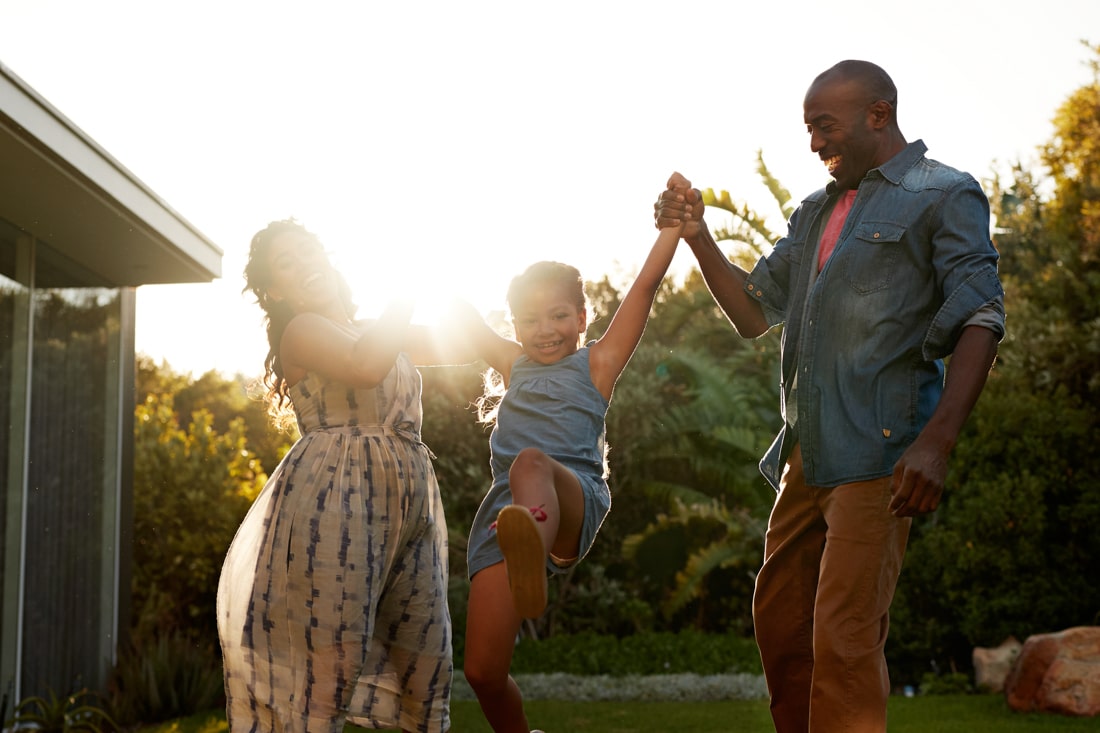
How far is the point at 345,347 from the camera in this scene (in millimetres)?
3771

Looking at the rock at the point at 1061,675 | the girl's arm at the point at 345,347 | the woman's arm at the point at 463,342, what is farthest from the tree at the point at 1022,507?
the girl's arm at the point at 345,347

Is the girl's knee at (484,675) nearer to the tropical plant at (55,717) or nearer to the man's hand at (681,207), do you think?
the man's hand at (681,207)

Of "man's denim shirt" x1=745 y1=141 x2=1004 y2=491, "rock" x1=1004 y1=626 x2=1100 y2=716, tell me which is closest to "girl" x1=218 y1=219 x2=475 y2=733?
"man's denim shirt" x1=745 y1=141 x2=1004 y2=491

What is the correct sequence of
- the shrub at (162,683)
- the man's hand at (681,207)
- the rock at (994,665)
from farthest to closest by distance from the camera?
the rock at (994,665) < the shrub at (162,683) < the man's hand at (681,207)

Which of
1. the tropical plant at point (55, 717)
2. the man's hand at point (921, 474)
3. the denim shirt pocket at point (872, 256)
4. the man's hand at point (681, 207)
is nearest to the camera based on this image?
the man's hand at point (921, 474)

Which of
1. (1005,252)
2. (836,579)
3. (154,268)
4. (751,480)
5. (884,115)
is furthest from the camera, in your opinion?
(1005,252)

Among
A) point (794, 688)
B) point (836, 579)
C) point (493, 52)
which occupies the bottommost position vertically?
point (794, 688)

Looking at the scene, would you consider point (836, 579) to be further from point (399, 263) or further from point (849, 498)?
point (399, 263)

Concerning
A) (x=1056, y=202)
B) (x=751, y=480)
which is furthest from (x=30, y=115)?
(x=1056, y=202)

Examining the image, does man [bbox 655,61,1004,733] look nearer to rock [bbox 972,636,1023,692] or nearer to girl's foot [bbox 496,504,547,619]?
girl's foot [bbox 496,504,547,619]

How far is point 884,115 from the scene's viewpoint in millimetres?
3400

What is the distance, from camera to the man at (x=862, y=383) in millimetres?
3107

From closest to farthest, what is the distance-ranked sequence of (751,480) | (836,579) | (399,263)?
(836,579) → (399,263) → (751,480)

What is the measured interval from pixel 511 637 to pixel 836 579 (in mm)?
973
